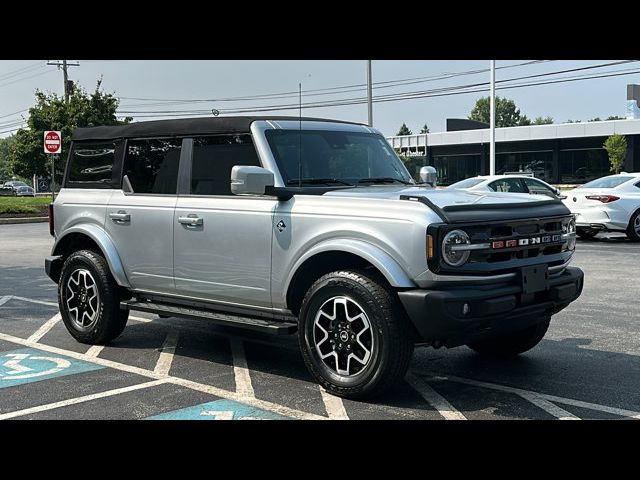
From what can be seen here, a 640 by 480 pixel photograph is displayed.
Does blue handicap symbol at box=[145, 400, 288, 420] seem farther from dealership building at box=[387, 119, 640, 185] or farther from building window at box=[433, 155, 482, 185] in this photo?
building window at box=[433, 155, 482, 185]

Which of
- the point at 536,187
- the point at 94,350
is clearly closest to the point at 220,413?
the point at 94,350

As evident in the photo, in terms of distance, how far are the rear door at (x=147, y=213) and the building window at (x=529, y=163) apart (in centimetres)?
5068

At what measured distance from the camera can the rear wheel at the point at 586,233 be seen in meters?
17.4

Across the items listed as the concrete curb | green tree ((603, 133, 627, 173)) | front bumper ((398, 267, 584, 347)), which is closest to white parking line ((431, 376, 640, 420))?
front bumper ((398, 267, 584, 347))

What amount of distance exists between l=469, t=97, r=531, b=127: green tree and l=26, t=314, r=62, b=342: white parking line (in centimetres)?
14427

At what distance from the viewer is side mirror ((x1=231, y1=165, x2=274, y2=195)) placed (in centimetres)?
560

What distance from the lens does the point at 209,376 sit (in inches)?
240

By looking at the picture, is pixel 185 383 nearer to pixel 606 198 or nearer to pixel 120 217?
pixel 120 217

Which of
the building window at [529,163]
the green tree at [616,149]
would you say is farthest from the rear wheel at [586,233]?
the building window at [529,163]

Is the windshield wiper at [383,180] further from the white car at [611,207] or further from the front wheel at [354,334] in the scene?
the white car at [611,207]

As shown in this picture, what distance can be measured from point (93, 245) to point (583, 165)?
51553 mm
